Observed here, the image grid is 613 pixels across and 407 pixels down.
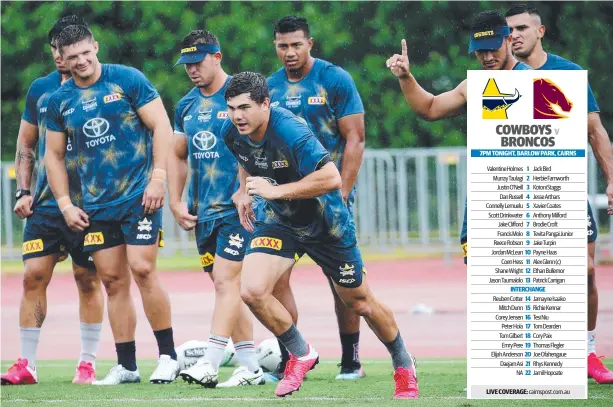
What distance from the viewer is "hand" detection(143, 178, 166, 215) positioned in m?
9.48

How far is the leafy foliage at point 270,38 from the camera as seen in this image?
1141 inches

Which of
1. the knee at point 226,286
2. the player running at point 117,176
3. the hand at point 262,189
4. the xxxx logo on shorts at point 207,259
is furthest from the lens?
the xxxx logo on shorts at point 207,259

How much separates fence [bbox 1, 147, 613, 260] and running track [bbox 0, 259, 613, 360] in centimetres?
48

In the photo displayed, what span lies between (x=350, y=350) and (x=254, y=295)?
6.71 feet

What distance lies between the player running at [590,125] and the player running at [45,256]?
3285 mm

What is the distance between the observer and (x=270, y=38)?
2952 centimetres

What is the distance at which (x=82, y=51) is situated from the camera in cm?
933

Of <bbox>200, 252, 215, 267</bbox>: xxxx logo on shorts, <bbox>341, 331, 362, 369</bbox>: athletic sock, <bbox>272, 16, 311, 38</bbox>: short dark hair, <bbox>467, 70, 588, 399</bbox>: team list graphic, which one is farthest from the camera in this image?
<bbox>341, 331, 362, 369</bbox>: athletic sock

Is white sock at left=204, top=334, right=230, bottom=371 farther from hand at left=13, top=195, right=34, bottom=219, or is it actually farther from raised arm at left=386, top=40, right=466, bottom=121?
raised arm at left=386, top=40, right=466, bottom=121

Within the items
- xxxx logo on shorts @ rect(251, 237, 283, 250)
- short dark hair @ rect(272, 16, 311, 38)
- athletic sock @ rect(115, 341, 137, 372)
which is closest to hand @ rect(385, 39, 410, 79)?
xxxx logo on shorts @ rect(251, 237, 283, 250)

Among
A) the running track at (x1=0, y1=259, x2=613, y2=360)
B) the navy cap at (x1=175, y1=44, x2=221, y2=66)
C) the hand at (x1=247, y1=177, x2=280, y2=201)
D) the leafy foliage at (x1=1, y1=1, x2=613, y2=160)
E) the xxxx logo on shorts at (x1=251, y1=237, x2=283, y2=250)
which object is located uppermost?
the leafy foliage at (x1=1, y1=1, x2=613, y2=160)

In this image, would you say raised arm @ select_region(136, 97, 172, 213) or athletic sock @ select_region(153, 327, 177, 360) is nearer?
raised arm @ select_region(136, 97, 172, 213)

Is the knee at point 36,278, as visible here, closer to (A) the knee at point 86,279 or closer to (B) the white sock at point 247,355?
(A) the knee at point 86,279

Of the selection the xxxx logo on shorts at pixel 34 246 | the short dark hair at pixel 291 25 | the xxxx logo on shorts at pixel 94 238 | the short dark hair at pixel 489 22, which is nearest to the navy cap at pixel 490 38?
the short dark hair at pixel 489 22
